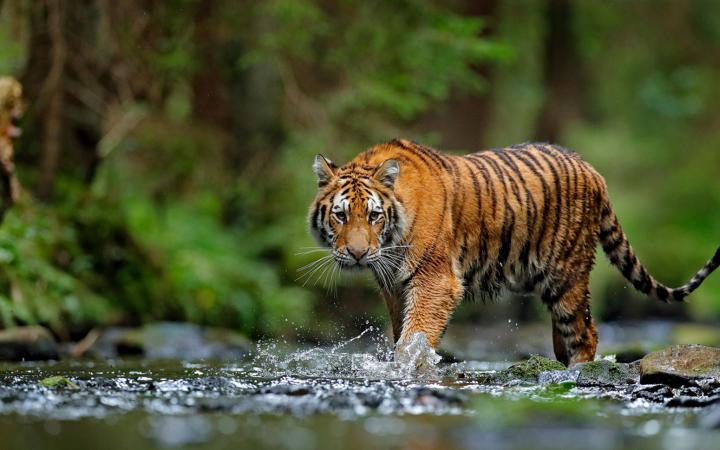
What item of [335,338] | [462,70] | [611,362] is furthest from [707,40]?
[611,362]

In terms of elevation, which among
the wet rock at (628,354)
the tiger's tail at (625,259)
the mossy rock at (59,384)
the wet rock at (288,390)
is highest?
the tiger's tail at (625,259)

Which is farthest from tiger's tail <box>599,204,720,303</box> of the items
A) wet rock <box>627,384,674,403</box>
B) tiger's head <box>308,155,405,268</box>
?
wet rock <box>627,384,674,403</box>

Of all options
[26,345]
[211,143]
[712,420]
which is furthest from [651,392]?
[211,143]

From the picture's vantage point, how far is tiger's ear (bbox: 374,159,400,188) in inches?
307

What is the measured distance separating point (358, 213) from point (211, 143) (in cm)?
728

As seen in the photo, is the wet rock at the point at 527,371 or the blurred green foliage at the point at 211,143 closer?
the wet rock at the point at 527,371

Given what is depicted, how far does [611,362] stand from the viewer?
298 inches

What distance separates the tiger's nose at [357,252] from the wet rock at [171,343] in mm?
2923

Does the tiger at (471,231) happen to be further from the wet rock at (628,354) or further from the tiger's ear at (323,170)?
the wet rock at (628,354)

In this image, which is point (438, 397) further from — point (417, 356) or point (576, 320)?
point (576, 320)

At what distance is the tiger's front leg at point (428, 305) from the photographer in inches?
309

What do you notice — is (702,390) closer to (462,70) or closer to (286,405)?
(286,405)

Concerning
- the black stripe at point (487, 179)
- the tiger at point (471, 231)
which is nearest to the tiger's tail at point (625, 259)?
the tiger at point (471, 231)

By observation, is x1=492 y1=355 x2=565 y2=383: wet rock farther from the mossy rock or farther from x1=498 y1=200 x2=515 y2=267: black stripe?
the mossy rock
